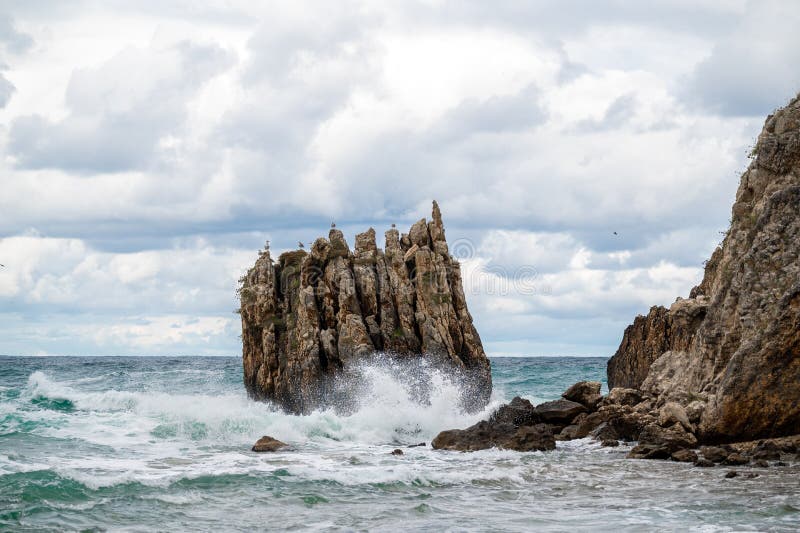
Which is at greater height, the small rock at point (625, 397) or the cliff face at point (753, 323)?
the cliff face at point (753, 323)

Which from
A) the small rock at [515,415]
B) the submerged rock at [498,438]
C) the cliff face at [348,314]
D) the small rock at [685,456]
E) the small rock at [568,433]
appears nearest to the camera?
the small rock at [685,456]

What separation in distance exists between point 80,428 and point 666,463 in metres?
22.9

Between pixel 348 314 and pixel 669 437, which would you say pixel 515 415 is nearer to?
pixel 669 437

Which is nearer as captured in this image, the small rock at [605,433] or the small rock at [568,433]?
the small rock at [605,433]

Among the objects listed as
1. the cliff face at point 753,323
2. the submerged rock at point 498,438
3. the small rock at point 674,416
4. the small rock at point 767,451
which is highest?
the cliff face at point 753,323

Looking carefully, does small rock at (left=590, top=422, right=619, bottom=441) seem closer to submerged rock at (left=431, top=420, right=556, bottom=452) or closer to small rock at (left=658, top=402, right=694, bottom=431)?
submerged rock at (left=431, top=420, right=556, bottom=452)

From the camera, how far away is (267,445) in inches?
1202

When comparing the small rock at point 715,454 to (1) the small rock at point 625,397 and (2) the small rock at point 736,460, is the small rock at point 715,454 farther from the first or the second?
(1) the small rock at point 625,397

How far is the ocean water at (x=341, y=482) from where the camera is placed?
1902cm

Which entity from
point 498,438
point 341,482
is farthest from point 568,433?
point 341,482

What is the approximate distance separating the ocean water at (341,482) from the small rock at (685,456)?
722 mm

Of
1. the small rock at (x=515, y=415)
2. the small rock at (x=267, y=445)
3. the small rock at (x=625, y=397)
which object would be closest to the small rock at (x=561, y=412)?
the small rock at (x=515, y=415)

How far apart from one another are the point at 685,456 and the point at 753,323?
5.17m

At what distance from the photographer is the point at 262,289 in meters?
43.7
